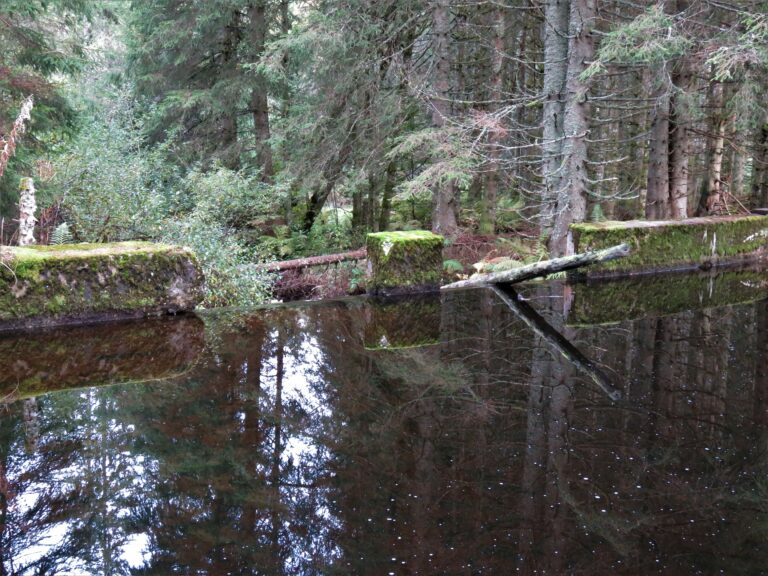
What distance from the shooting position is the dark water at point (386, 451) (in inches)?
127

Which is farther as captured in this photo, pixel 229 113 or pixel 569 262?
pixel 229 113

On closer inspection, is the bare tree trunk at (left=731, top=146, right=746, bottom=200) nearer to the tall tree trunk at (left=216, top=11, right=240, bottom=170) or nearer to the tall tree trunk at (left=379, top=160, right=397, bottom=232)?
the tall tree trunk at (left=379, top=160, right=397, bottom=232)

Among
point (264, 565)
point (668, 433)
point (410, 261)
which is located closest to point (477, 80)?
point (410, 261)

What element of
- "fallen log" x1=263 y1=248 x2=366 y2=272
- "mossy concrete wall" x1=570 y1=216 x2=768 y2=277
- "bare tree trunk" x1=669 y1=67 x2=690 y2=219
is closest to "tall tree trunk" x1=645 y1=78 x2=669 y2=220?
→ "bare tree trunk" x1=669 y1=67 x2=690 y2=219

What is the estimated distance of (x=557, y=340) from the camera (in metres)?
6.98

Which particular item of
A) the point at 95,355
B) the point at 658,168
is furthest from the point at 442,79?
the point at 95,355

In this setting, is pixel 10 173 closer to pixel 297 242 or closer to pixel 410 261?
pixel 297 242

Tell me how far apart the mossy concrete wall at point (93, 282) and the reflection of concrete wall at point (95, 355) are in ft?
0.89

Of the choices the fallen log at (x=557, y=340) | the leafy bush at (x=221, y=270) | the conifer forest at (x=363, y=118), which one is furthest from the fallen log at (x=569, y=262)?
the leafy bush at (x=221, y=270)

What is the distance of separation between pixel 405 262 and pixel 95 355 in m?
4.56

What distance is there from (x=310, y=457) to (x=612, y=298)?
6120 millimetres

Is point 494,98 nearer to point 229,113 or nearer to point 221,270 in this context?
point 229,113

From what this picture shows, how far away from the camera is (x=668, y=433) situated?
15.0 feet

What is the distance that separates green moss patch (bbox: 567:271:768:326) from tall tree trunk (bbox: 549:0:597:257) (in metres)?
1.49
